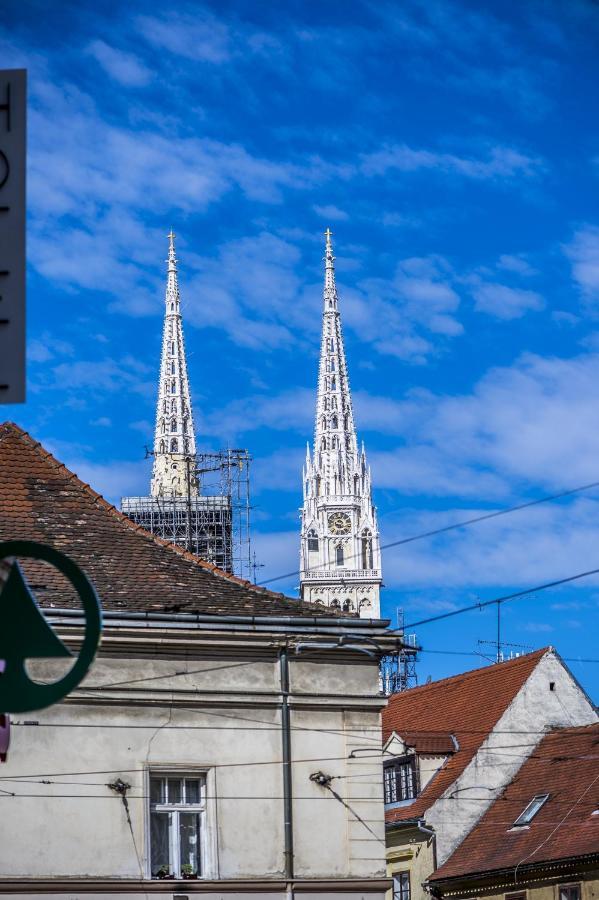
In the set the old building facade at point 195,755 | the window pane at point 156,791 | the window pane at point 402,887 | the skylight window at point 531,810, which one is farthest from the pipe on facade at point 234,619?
the window pane at point 402,887

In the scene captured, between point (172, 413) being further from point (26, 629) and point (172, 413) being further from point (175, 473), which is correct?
point (26, 629)

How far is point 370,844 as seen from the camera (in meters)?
26.0

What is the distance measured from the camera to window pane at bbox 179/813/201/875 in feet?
83.6

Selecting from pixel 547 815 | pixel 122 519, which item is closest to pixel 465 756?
pixel 547 815

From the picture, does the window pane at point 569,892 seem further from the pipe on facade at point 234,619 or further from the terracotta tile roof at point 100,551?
the pipe on facade at point 234,619

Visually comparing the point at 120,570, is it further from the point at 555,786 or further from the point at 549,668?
the point at 549,668

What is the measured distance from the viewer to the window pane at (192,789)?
2580 centimetres

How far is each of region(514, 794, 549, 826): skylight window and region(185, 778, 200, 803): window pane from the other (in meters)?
19.2

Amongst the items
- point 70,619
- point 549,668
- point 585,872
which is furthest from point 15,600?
point 549,668

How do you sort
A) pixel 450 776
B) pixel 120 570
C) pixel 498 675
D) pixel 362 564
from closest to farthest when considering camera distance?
pixel 120 570 < pixel 450 776 < pixel 498 675 < pixel 362 564

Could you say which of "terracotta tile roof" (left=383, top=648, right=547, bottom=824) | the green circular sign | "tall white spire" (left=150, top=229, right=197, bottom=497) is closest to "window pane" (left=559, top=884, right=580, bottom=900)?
"terracotta tile roof" (left=383, top=648, right=547, bottom=824)

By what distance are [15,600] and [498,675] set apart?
34811 millimetres

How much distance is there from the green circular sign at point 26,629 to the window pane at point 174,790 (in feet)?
32.4

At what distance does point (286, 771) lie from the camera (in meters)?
25.9
